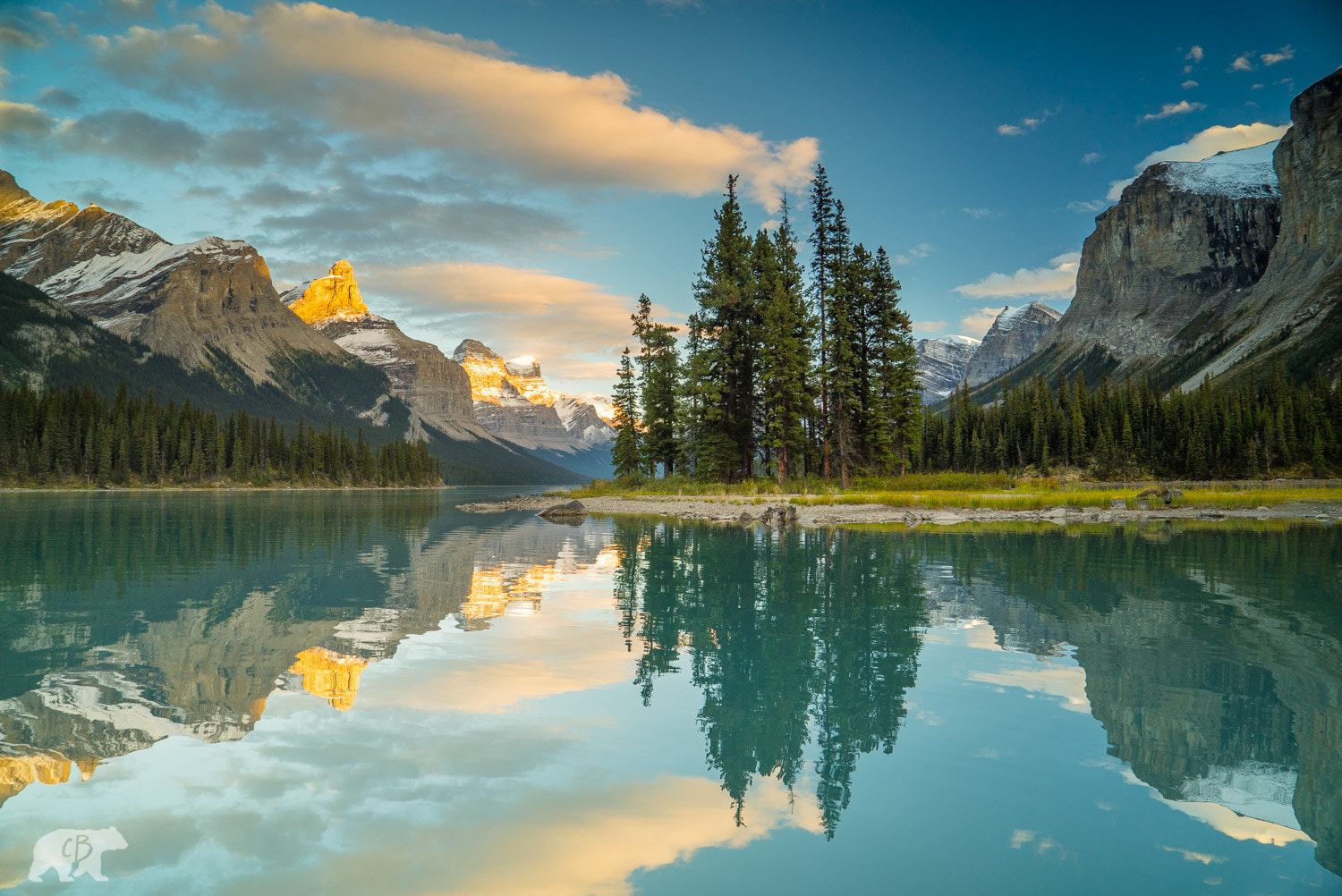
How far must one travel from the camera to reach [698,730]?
25.2ft

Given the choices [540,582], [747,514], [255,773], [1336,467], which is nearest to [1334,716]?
[255,773]

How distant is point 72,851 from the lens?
524cm

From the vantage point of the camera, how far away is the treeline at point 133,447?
11125cm

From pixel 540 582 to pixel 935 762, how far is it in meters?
14.0

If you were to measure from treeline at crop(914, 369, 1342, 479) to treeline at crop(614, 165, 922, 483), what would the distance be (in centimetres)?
3106

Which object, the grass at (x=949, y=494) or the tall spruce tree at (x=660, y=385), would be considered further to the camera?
the tall spruce tree at (x=660, y=385)

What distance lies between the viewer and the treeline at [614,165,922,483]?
51.2 meters

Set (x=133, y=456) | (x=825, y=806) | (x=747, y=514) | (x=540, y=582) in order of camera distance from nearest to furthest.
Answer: (x=825, y=806), (x=540, y=582), (x=747, y=514), (x=133, y=456)

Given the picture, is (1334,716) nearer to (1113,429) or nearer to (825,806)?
(825,806)

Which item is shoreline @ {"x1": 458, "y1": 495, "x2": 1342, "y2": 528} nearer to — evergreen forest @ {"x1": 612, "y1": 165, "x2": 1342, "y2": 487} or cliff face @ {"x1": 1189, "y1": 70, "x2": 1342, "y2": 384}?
evergreen forest @ {"x1": 612, "y1": 165, "x2": 1342, "y2": 487}

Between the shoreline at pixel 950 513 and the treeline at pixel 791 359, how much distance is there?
6678 millimetres

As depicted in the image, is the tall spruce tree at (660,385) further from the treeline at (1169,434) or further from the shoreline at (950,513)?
the treeline at (1169,434)

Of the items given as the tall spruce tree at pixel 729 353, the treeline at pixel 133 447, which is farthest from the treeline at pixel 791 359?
the treeline at pixel 133 447

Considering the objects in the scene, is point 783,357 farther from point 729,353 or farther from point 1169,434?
point 1169,434
